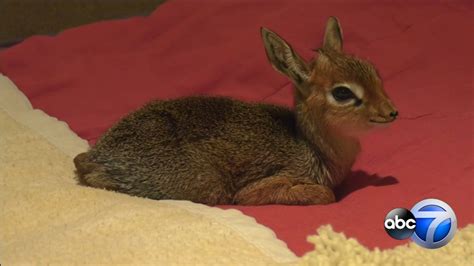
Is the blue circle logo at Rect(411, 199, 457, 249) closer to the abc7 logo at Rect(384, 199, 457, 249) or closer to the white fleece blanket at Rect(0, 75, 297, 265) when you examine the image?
the abc7 logo at Rect(384, 199, 457, 249)

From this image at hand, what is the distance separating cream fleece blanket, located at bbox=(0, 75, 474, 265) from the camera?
37.2 inches

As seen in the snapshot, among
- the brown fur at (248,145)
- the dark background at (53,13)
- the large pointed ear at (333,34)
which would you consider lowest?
the dark background at (53,13)

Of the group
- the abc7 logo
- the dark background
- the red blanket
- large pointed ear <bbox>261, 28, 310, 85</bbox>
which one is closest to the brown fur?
large pointed ear <bbox>261, 28, 310, 85</bbox>

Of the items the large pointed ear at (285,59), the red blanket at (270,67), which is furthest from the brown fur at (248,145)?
the red blanket at (270,67)

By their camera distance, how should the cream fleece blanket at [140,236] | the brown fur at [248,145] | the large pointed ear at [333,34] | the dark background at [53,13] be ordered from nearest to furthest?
the cream fleece blanket at [140,236] → the brown fur at [248,145] → the large pointed ear at [333,34] → the dark background at [53,13]

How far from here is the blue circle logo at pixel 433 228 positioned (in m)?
0.95

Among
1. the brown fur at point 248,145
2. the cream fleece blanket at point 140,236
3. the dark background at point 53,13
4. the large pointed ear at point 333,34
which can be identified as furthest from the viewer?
the dark background at point 53,13

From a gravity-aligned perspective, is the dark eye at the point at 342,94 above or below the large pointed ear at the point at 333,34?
below

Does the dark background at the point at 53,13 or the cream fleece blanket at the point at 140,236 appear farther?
the dark background at the point at 53,13

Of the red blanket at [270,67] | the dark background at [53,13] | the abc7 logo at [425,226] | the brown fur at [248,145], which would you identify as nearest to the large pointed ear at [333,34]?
the brown fur at [248,145]

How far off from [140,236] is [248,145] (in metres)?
0.33

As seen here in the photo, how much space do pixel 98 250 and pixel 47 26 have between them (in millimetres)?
1615

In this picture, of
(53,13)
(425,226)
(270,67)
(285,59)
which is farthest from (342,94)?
(53,13)

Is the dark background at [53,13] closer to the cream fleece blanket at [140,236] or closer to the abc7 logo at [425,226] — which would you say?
the cream fleece blanket at [140,236]
